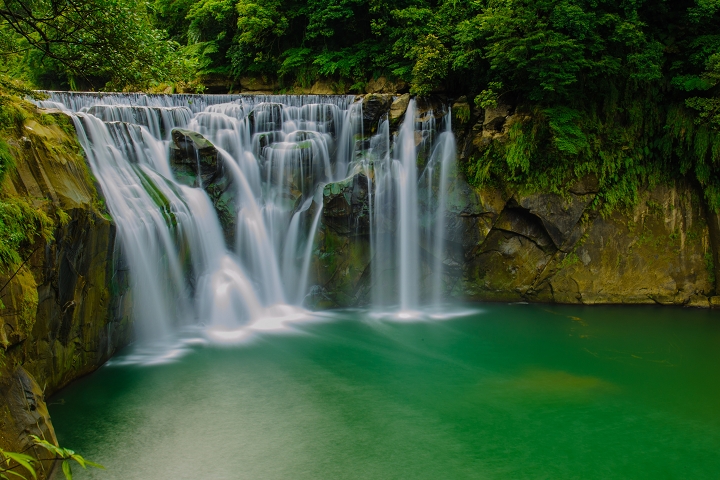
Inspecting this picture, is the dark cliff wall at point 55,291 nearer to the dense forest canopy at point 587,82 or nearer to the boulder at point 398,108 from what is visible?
the dense forest canopy at point 587,82

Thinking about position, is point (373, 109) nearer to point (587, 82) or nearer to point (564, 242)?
point (587, 82)

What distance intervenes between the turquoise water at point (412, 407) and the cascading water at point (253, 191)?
4.94ft

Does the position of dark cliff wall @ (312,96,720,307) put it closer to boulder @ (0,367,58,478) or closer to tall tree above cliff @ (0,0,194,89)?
tall tree above cliff @ (0,0,194,89)

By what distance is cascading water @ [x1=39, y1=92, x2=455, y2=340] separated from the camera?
34.4 ft

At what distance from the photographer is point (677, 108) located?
11.8 metres

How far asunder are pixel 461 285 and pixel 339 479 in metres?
7.84

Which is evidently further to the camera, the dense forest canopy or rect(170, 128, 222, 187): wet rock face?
rect(170, 128, 222, 187): wet rock face

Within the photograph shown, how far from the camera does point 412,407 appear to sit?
25.7ft

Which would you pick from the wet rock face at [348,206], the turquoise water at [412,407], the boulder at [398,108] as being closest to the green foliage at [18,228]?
the turquoise water at [412,407]

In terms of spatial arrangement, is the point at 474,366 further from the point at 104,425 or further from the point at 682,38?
the point at 682,38

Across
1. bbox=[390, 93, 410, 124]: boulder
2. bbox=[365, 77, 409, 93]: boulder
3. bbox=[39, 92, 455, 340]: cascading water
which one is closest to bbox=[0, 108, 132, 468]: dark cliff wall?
bbox=[39, 92, 455, 340]: cascading water

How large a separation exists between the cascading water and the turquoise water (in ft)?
4.94

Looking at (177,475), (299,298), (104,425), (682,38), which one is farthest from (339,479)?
(682,38)

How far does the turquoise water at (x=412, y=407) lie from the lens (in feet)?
21.0
